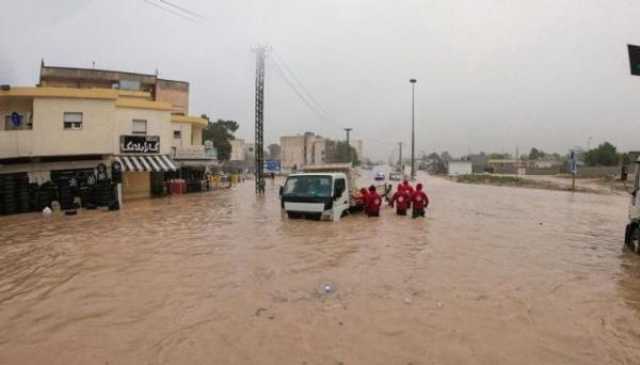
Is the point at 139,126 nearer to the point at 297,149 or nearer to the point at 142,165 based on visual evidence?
the point at 142,165

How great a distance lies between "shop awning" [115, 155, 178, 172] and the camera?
68.0ft

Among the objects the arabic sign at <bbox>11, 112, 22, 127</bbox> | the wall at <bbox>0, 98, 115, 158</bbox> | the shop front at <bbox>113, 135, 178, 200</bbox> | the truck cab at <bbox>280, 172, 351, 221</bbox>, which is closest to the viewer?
the truck cab at <bbox>280, 172, 351, 221</bbox>

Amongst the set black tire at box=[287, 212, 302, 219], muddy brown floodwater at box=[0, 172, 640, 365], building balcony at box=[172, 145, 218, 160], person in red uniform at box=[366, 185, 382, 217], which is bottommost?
muddy brown floodwater at box=[0, 172, 640, 365]

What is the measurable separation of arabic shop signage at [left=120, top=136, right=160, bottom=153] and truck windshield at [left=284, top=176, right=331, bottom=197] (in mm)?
11721

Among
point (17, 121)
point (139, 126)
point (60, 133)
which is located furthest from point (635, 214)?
point (17, 121)

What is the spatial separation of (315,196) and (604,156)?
82.1 metres

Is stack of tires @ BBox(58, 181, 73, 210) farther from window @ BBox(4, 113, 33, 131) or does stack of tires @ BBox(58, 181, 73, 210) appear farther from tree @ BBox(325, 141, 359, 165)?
tree @ BBox(325, 141, 359, 165)

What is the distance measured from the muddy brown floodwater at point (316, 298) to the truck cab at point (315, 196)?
175 cm

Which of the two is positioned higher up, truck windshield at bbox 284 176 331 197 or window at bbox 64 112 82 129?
window at bbox 64 112 82 129

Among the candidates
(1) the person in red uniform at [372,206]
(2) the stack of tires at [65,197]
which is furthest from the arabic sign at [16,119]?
(1) the person in red uniform at [372,206]

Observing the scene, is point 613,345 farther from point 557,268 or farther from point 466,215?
point 466,215

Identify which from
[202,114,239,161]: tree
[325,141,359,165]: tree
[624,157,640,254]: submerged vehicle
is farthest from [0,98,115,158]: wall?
[325,141,359,165]: tree

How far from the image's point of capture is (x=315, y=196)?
44.6ft

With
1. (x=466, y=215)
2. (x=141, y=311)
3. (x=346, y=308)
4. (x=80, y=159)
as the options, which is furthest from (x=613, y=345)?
(x=80, y=159)
